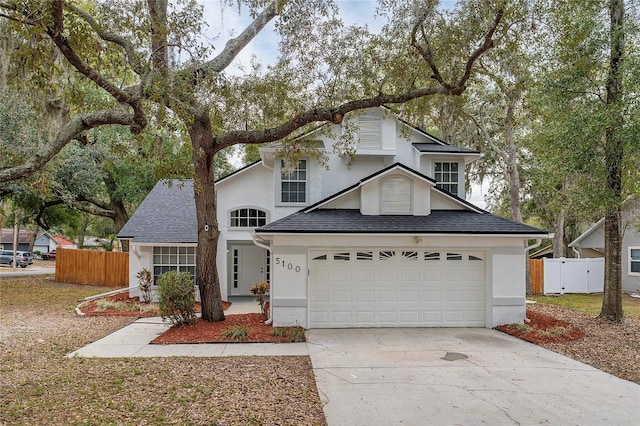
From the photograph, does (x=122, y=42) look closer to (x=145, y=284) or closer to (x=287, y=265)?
(x=287, y=265)

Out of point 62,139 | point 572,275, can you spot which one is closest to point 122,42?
point 62,139

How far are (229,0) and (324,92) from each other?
9.87 ft

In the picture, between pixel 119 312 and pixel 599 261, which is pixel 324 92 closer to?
pixel 119 312

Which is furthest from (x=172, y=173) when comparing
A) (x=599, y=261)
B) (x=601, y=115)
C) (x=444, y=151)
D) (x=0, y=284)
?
(x=599, y=261)

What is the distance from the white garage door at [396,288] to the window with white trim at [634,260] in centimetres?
1282

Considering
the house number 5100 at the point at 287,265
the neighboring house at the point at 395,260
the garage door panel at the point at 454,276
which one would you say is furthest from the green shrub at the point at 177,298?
the garage door panel at the point at 454,276

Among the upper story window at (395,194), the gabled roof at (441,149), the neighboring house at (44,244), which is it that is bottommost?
the neighboring house at (44,244)

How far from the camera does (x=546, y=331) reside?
391 inches

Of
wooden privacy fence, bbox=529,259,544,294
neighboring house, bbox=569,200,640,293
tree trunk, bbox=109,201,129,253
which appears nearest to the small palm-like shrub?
tree trunk, bbox=109,201,129,253

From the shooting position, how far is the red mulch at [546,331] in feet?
31.2

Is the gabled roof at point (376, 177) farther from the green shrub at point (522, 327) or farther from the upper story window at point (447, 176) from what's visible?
the green shrub at point (522, 327)

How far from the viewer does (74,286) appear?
68.4 feet

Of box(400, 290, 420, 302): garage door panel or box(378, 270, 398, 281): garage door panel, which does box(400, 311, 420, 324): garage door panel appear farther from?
box(378, 270, 398, 281): garage door panel

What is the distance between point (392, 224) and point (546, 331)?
4.28 metres
